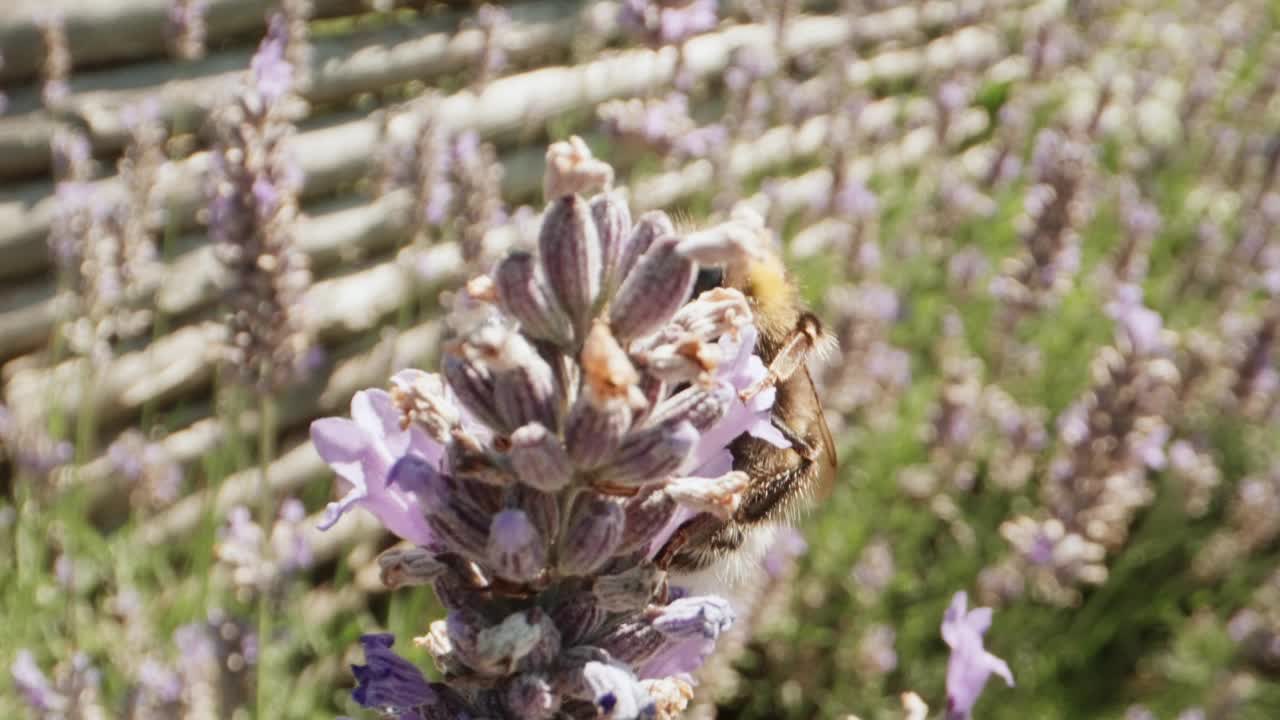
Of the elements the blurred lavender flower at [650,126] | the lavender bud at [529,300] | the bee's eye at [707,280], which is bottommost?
the blurred lavender flower at [650,126]

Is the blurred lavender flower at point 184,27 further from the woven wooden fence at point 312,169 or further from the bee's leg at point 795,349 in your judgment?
the bee's leg at point 795,349

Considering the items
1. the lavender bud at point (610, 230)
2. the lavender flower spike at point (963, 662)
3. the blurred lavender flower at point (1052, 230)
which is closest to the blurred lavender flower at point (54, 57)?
the lavender bud at point (610, 230)

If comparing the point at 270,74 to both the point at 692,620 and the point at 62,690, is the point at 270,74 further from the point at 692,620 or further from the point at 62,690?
the point at 692,620

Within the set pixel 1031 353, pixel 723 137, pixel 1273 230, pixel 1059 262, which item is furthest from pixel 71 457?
pixel 1273 230

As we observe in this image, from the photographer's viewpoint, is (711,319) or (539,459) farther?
(711,319)

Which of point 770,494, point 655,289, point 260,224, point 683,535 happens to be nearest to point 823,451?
point 770,494

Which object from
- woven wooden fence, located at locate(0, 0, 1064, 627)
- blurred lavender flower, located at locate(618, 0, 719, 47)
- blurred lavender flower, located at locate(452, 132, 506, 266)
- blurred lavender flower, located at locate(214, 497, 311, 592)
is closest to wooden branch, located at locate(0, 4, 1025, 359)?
woven wooden fence, located at locate(0, 0, 1064, 627)
